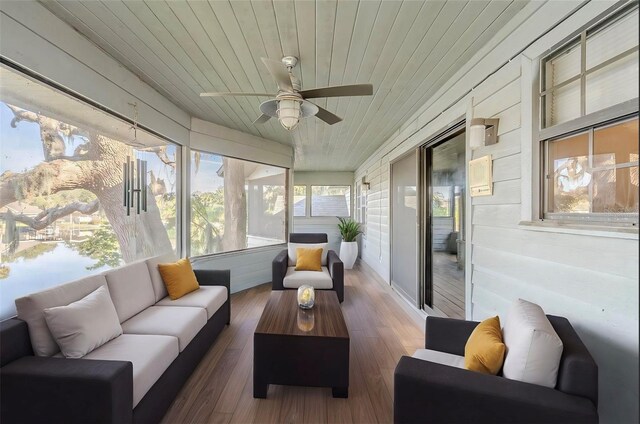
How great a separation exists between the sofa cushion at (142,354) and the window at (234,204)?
204 cm

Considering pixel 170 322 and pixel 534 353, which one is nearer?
pixel 534 353

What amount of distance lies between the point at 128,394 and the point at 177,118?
2994mm

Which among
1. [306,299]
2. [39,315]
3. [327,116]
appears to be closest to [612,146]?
[327,116]

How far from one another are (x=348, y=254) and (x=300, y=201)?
95.0 inches

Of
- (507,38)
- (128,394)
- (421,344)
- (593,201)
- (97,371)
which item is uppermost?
(507,38)

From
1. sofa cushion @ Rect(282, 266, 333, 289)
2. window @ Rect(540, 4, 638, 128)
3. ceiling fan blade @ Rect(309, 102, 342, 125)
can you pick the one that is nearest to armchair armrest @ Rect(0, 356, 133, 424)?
ceiling fan blade @ Rect(309, 102, 342, 125)

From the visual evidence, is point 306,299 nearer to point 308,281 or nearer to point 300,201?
point 308,281

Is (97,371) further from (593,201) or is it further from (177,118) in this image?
(177,118)

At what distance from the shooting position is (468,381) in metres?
1.12

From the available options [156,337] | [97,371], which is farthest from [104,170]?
[97,371]

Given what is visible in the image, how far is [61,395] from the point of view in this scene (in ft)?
3.98

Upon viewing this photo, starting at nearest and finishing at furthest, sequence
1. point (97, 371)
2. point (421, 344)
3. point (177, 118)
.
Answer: point (97, 371)
point (421, 344)
point (177, 118)

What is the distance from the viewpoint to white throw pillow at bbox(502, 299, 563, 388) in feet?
3.48

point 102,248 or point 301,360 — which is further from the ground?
point 102,248
